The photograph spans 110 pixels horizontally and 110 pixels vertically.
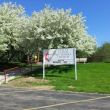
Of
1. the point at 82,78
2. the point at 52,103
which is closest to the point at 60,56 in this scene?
the point at 82,78

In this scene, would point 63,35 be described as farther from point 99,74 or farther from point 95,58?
point 95,58

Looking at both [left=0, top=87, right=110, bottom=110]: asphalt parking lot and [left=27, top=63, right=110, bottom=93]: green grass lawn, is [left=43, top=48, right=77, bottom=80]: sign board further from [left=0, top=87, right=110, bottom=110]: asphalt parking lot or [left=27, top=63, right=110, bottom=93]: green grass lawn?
[left=0, top=87, right=110, bottom=110]: asphalt parking lot

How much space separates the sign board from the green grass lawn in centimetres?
117

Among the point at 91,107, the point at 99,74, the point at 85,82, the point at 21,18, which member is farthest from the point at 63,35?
the point at 91,107

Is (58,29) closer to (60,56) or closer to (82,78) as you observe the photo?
(60,56)

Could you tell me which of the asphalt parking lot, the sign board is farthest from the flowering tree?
the asphalt parking lot

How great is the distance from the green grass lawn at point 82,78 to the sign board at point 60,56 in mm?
1166

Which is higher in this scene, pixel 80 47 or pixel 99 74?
pixel 80 47

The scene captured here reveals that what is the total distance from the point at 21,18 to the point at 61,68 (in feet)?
37.6

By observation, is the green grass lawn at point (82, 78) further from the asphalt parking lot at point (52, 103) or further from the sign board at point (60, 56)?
the asphalt parking lot at point (52, 103)

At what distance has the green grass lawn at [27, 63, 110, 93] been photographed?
88.0 ft

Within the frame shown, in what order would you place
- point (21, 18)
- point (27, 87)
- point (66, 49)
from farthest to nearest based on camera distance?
point (21, 18) → point (66, 49) → point (27, 87)

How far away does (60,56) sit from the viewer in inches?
1358

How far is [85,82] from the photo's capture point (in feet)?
97.5
